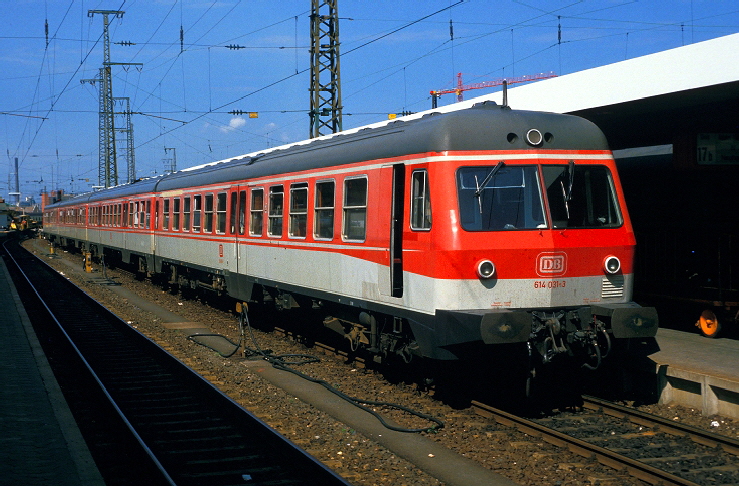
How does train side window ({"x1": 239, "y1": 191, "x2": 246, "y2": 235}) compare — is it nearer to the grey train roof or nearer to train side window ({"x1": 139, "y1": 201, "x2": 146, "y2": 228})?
the grey train roof

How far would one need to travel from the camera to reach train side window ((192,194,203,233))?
60.5 ft

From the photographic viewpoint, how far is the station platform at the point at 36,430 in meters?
6.86

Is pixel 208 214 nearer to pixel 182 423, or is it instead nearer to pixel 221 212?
pixel 221 212

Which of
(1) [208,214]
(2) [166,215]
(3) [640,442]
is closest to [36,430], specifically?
(3) [640,442]

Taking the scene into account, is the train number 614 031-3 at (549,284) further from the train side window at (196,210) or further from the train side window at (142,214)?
the train side window at (142,214)

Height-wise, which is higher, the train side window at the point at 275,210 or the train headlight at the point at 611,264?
the train side window at the point at 275,210

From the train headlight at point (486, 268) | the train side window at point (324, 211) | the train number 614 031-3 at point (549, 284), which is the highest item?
the train side window at point (324, 211)

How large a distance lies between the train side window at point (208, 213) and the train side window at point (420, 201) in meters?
9.29

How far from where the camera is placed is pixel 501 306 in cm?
832

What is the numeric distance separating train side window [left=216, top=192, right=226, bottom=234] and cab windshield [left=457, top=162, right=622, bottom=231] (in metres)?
8.94

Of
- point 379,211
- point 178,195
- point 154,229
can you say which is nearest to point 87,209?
point 154,229

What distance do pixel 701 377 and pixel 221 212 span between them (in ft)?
35.5

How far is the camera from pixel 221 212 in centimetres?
1661

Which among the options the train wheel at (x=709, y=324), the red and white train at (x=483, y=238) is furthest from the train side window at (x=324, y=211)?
the train wheel at (x=709, y=324)
